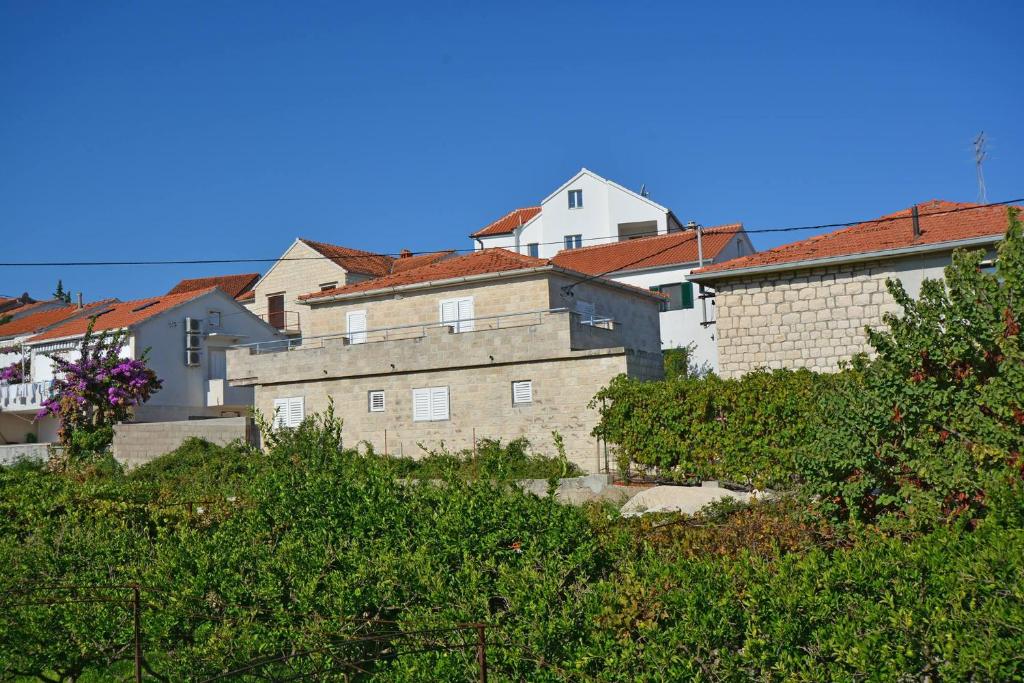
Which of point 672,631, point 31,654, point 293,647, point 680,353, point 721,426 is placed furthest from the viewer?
point 680,353

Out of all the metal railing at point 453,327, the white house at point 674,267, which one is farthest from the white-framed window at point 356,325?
the white house at point 674,267

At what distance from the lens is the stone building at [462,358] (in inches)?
1008

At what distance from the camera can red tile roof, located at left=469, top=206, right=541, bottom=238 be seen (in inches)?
2165

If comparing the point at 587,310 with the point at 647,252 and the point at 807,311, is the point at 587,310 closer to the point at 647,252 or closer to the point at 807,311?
the point at 807,311

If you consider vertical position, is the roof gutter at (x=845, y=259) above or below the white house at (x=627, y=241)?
below

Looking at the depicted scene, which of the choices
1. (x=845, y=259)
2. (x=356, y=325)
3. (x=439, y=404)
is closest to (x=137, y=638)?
(x=845, y=259)

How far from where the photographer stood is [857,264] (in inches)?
933

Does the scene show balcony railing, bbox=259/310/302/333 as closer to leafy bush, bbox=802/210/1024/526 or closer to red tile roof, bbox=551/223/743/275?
red tile roof, bbox=551/223/743/275

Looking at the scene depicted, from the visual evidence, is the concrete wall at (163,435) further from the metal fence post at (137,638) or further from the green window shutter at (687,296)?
the metal fence post at (137,638)

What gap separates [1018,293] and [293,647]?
616cm

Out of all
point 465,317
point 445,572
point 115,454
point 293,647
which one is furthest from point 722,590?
point 115,454

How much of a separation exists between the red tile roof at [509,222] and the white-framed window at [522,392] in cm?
2900

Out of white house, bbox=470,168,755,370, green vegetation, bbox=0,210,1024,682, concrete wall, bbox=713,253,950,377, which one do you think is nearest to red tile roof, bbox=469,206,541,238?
white house, bbox=470,168,755,370

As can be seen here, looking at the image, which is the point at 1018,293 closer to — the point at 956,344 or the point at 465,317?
the point at 956,344
